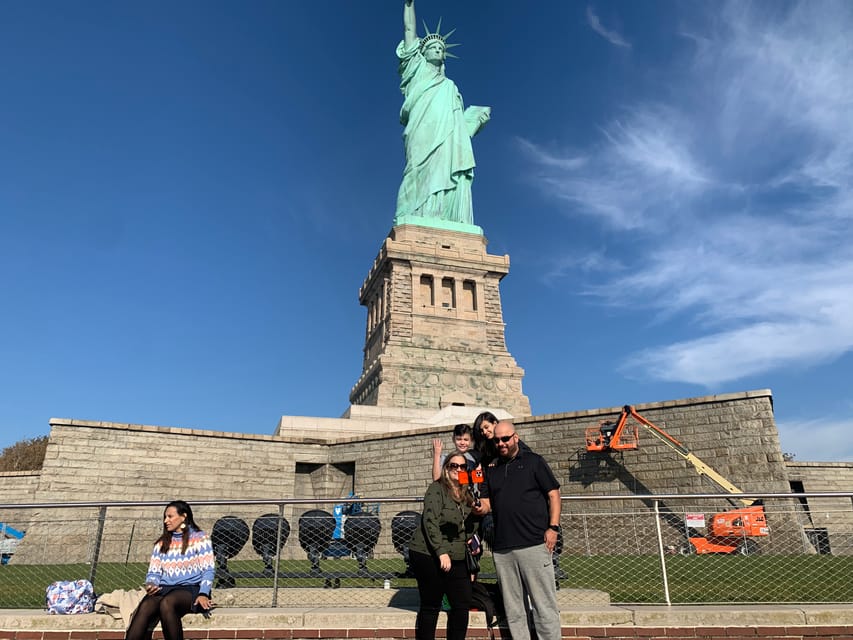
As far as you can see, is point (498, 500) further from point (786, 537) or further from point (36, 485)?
point (36, 485)

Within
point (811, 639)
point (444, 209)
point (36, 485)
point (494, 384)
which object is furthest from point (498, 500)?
point (444, 209)

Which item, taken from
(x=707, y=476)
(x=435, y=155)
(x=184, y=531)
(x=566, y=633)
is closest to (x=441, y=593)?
(x=566, y=633)

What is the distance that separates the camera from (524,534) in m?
4.47

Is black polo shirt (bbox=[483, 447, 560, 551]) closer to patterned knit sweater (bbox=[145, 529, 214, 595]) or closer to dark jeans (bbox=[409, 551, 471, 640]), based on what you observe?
dark jeans (bbox=[409, 551, 471, 640])

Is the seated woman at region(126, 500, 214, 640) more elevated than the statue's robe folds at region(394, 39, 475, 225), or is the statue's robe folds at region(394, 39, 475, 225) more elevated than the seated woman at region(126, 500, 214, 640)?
the statue's robe folds at region(394, 39, 475, 225)

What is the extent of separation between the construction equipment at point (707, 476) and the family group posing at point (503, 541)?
320 inches

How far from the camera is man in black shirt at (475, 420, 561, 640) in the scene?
14.5ft

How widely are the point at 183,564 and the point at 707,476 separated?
12659 mm

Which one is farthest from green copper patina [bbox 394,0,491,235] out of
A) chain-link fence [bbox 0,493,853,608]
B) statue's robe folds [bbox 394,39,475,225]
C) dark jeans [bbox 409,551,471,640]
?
dark jeans [bbox 409,551,471,640]

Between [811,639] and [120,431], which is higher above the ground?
[120,431]

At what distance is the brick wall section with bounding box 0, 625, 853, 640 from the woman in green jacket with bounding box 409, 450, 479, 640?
1.04 meters

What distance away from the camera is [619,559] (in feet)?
34.8

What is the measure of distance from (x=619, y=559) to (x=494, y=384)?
65.0 feet

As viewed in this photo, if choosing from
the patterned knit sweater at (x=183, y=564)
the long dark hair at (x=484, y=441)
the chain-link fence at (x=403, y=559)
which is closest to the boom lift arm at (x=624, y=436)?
the chain-link fence at (x=403, y=559)
